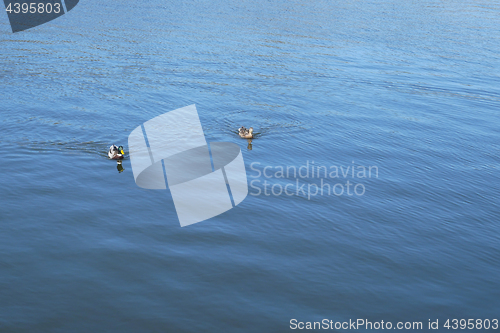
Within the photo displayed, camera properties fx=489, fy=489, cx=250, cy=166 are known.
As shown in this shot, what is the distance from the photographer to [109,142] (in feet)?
94.5

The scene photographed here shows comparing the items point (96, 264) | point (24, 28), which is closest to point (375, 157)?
point (96, 264)

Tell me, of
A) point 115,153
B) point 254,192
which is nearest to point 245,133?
point 254,192

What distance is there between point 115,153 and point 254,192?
8058 mm

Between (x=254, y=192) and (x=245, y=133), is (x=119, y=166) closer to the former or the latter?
(x=254, y=192)

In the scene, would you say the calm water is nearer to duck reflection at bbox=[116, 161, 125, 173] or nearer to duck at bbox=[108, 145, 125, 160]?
duck reflection at bbox=[116, 161, 125, 173]

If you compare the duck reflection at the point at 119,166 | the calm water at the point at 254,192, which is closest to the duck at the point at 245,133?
the calm water at the point at 254,192

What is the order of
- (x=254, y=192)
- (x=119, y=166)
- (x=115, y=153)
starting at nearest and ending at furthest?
(x=254, y=192)
(x=119, y=166)
(x=115, y=153)

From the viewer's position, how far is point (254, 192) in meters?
24.0

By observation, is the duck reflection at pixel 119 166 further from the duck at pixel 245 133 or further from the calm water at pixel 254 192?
the duck at pixel 245 133

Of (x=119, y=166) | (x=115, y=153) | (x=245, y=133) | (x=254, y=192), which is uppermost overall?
(x=115, y=153)

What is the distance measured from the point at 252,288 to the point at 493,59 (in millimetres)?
44118

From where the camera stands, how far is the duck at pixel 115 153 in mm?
26297

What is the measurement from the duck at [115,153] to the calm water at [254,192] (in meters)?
0.47

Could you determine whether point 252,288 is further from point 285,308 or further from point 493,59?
point 493,59
